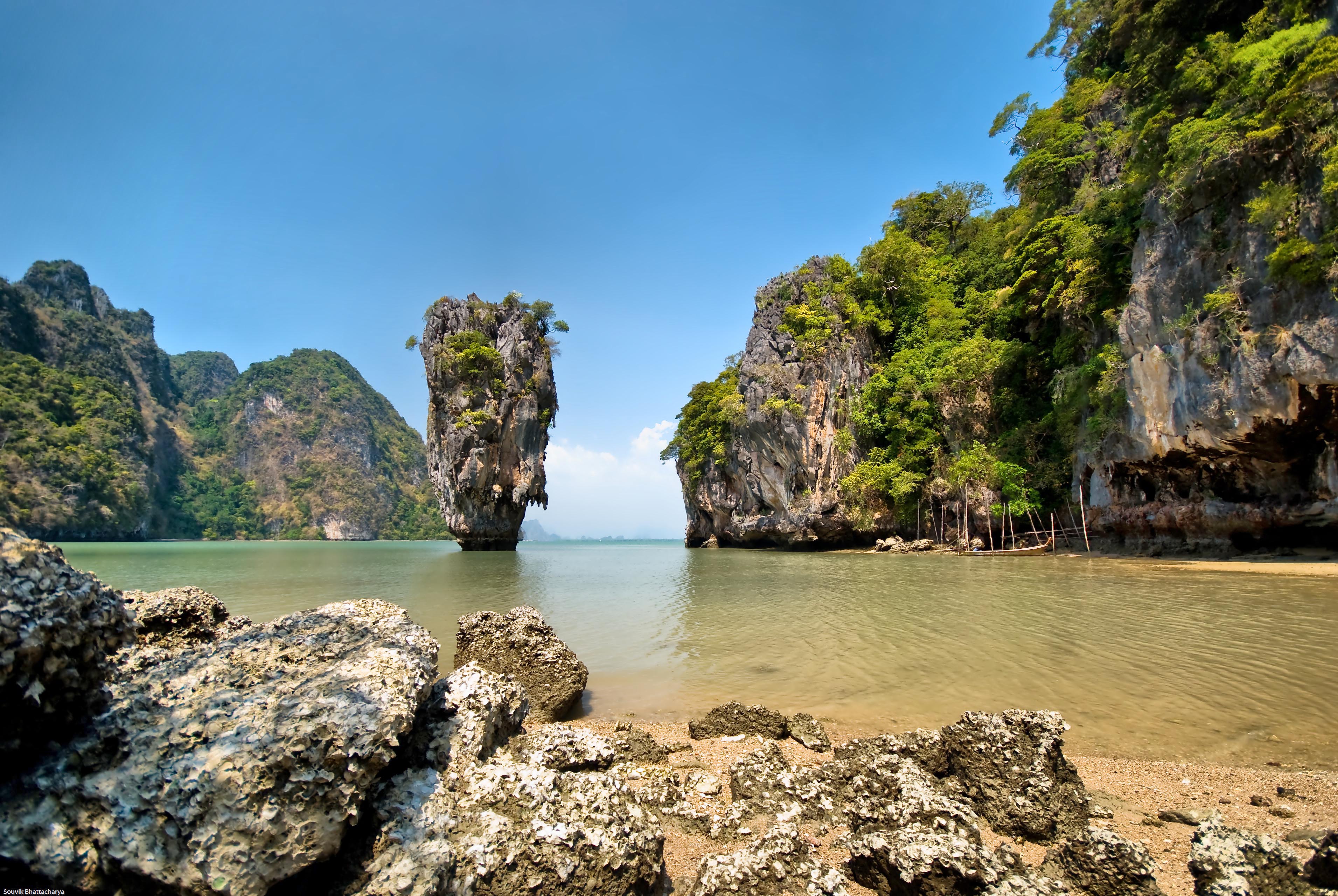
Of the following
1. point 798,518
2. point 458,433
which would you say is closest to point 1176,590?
point 798,518

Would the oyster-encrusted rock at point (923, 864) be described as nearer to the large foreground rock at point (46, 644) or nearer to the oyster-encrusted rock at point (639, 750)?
the oyster-encrusted rock at point (639, 750)

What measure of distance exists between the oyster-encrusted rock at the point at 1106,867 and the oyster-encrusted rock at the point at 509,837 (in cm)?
217

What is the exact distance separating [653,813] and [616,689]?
3290 mm

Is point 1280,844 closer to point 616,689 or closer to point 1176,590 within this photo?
point 616,689

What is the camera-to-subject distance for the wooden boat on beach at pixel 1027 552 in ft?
69.9

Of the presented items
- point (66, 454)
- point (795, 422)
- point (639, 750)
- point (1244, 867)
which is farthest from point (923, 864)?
point (66, 454)

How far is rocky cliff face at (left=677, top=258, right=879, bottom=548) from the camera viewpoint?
3017 centimetres

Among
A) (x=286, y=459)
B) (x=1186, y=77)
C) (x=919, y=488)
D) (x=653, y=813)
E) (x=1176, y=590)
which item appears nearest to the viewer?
(x=653, y=813)

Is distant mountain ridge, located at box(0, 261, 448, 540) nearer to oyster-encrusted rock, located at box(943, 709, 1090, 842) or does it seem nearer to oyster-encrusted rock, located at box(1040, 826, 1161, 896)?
oyster-encrusted rock, located at box(943, 709, 1090, 842)

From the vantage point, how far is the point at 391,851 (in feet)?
7.11

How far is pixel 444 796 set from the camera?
2.62 m

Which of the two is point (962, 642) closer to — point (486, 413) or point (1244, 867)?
point (1244, 867)

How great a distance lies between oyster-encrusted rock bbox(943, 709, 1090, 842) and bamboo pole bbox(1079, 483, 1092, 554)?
20603mm

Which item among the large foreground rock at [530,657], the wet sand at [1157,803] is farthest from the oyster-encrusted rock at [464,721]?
the large foreground rock at [530,657]
